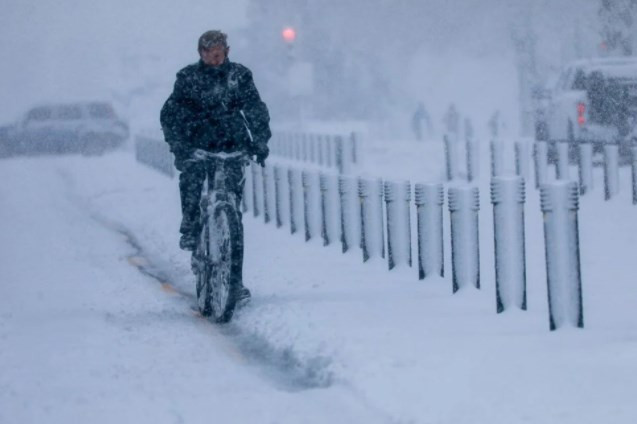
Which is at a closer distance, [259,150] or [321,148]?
[259,150]

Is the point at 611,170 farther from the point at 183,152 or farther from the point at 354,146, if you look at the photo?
the point at 354,146

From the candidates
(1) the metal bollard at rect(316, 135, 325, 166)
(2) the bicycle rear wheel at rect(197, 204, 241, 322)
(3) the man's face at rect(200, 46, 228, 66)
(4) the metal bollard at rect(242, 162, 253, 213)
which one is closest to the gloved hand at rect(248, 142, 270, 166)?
(2) the bicycle rear wheel at rect(197, 204, 241, 322)

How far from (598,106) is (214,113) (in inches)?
582

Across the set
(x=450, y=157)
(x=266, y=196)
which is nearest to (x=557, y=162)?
(x=450, y=157)

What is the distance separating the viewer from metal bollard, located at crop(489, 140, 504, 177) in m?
22.1

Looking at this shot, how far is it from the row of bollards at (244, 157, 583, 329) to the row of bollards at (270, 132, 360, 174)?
34.0 ft

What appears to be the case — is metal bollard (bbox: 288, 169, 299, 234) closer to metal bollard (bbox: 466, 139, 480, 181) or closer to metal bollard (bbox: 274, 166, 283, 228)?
metal bollard (bbox: 274, 166, 283, 228)

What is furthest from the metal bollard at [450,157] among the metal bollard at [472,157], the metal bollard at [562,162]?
the metal bollard at [562,162]

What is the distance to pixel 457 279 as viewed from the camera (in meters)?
9.96

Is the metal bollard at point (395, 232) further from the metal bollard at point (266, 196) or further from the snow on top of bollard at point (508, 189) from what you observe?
the metal bollard at point (266, 196)

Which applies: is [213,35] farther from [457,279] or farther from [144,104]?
[144,104]

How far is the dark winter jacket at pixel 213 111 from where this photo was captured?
31.3ft

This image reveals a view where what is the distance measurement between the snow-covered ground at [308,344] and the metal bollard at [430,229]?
0.55ft

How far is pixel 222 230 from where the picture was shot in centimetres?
943
